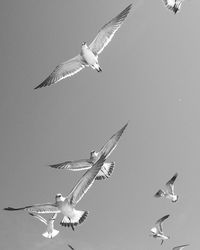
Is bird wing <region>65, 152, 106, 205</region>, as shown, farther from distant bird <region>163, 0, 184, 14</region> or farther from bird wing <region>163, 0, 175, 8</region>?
bird wing <region>163, 0, 175, 8</region>

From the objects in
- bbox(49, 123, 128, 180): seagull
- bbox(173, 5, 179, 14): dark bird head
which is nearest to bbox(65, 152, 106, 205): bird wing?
bbox(49, 123, 128, 180): seagull

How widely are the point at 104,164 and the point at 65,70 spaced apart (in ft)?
14.8

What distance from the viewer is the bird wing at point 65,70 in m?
19.5

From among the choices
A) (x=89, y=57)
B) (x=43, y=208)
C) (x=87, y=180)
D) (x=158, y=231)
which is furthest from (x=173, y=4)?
(x=158, y=231)

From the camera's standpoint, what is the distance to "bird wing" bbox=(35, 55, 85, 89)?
19469 mm

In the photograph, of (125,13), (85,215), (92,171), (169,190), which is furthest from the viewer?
(169,190)

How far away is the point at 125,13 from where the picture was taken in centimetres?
1747

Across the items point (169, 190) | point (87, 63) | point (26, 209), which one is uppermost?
point (87, 63)

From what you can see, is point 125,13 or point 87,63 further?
point 87,63

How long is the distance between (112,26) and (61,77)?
3.49 metres

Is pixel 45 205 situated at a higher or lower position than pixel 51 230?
lower

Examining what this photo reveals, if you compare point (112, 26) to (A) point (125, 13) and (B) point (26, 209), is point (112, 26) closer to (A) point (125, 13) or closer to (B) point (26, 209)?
(A) point (125, 13)

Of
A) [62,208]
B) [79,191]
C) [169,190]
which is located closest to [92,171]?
[79,191]

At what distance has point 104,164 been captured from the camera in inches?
782
